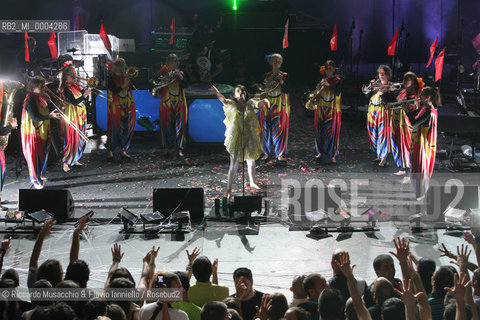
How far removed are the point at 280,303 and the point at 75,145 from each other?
353 inches

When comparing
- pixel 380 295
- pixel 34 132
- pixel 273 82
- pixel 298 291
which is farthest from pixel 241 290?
pixel 273 82

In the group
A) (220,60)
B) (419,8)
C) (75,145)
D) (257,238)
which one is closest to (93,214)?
(257,238)

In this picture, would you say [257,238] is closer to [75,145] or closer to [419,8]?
[75,145]

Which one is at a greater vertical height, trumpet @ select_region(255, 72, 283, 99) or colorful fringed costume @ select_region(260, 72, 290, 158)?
trumpet @ select_region(255, 72, 283, 99)

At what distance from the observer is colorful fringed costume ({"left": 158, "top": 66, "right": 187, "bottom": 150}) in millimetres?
13672

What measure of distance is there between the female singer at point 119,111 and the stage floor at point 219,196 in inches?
14.3

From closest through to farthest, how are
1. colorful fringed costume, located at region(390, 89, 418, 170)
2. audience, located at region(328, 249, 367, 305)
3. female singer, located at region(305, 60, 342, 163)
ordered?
audience, located at region(328, 249, 367, 305) < colorful fringed costume, located at region(390, 89, 418, 170) < female singer, located at region(305, 60, 342, 163)

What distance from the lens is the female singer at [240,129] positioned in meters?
10.4

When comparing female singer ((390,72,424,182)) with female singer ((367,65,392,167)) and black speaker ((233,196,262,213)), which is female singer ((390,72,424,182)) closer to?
female singer ((367,65,392,167))

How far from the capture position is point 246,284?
5.40 m

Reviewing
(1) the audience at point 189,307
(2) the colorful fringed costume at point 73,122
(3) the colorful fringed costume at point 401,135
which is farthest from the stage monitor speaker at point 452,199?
(2) the colorful fringed costume at point 73,122

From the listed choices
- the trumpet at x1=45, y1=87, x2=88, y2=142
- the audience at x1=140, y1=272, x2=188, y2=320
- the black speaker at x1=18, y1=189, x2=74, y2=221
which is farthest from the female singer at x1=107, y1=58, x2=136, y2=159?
the audience at x1=140, y1=272, x2=188, y2=320

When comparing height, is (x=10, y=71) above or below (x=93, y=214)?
above

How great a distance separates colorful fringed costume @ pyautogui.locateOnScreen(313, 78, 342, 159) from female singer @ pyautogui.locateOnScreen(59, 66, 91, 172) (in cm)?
435
